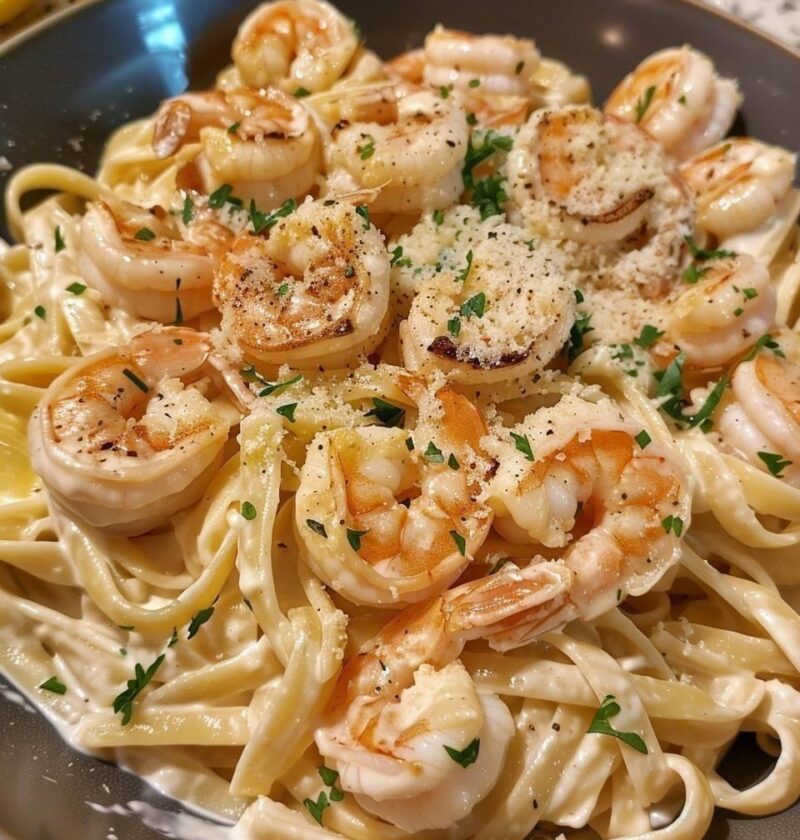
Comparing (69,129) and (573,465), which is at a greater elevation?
(573,465)

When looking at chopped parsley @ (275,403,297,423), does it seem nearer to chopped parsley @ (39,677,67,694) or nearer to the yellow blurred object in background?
chopped parsley @ (39,677,67,694)

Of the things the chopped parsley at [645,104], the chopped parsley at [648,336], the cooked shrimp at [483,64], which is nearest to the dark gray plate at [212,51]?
the chopped parsley at [645,104]

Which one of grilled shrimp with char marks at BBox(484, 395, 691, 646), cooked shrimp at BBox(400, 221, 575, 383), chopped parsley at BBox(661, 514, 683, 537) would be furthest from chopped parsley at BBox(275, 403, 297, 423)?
chopped parsley at BBox(661, 514, 683, 537)

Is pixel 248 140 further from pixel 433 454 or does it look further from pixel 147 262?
pixel 433 454

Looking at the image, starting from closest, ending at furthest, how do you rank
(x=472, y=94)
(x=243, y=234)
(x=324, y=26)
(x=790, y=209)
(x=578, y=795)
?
(x=578, y=795) < (x=243, y=234) < (x=790, y=209) < (x=472, y=94) < (x=324, y=26)

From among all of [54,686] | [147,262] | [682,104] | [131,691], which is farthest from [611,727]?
[682,104]

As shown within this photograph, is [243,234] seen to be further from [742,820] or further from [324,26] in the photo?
[742,820]

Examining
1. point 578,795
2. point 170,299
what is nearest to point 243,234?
point 170,299
